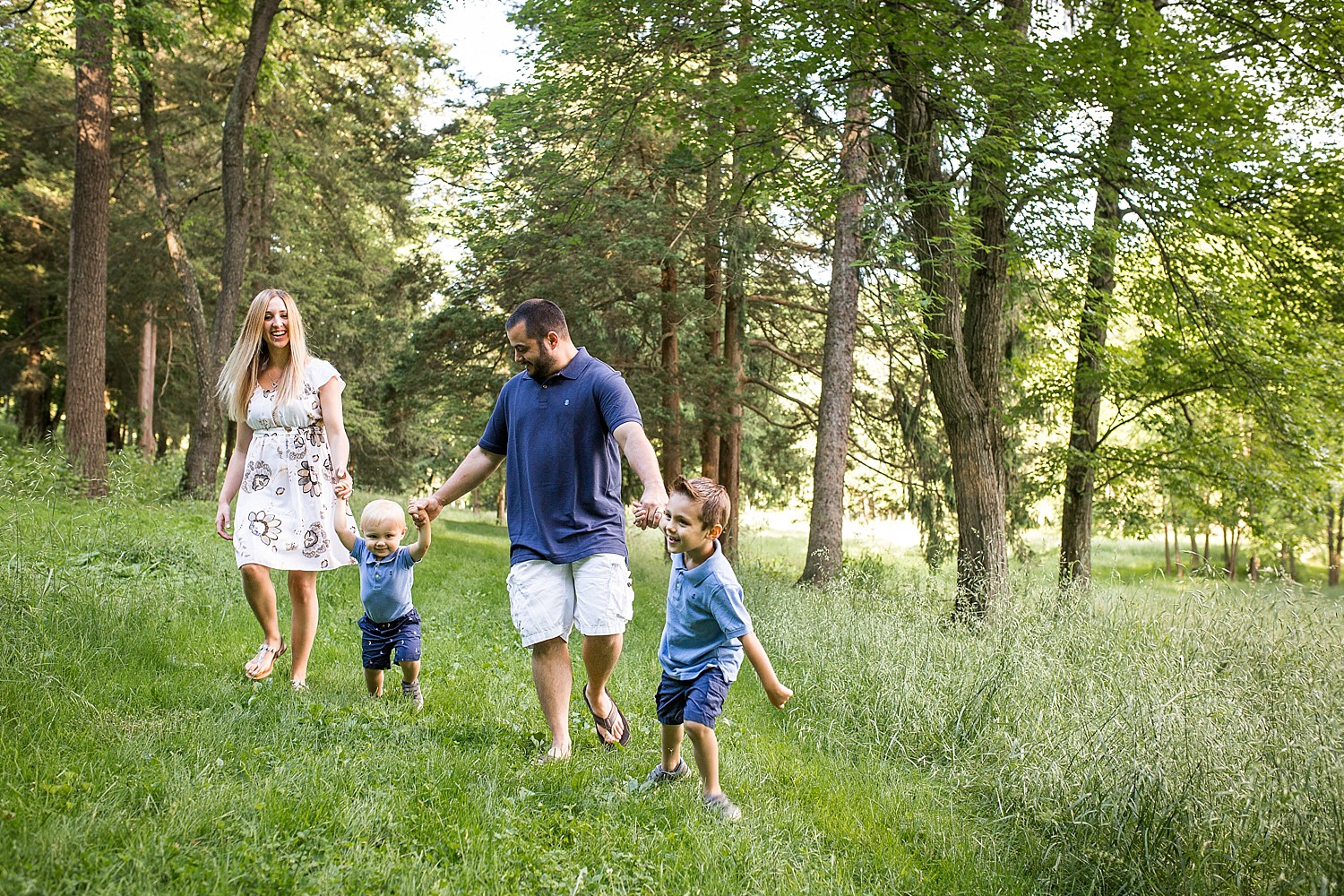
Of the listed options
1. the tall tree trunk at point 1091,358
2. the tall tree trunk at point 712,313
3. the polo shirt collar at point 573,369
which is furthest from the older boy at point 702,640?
the tall tree trunk at point 712,313

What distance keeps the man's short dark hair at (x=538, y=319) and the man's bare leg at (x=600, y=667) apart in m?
1.53

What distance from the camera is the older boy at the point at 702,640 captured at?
4043 millimetres

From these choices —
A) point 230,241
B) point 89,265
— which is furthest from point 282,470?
point 230,241

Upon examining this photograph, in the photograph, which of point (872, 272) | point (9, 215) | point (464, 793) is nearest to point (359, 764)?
point (464, 793)

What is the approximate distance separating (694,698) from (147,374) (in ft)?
83.7

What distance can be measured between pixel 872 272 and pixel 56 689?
7605 mm

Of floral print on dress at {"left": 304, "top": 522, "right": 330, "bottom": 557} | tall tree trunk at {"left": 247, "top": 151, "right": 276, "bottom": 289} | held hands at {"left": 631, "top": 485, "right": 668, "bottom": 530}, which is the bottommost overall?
floral print on dress at {"left": 304, "top": 522, "right": 330, "bottom": 557}

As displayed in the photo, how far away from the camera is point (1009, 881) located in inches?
153

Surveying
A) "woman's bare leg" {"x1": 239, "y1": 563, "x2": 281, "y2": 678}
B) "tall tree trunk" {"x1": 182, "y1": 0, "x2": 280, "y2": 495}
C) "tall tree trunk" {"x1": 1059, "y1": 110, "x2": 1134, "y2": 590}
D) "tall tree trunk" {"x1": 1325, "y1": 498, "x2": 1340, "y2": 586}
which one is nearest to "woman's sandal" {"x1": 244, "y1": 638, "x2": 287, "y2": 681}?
"woman's bare leg" {"x1": 239, "y1": 563, "x2": 281, "y2": 678}

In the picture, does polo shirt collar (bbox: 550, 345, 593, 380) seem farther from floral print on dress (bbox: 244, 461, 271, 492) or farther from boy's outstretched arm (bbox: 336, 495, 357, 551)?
floral print on dress (bbox: 244, 461, 271, 492)

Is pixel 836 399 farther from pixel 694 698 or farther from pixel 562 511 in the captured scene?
pixel 694 698

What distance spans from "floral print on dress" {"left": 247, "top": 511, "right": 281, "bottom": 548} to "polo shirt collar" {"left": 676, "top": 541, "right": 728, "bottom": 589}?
2.53 m

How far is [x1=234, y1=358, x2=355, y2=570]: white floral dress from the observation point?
17.3 ft

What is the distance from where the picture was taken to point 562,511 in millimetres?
4531
